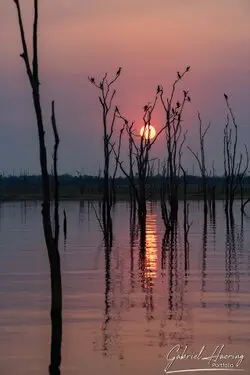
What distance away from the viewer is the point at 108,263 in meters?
18.6

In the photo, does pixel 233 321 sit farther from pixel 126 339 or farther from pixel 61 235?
pixel 61 235

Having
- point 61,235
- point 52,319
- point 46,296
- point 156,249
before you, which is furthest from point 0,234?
point 52,319

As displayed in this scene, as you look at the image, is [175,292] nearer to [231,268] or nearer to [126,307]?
[126,307]

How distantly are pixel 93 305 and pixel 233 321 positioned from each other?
2417 mm

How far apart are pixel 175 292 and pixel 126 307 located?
1.63 m

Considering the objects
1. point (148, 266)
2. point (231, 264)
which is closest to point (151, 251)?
point (148, 266)

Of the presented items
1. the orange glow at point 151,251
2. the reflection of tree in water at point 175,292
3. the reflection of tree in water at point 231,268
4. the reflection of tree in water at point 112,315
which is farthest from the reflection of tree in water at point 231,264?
the reflection of tree in water at point 112,315
